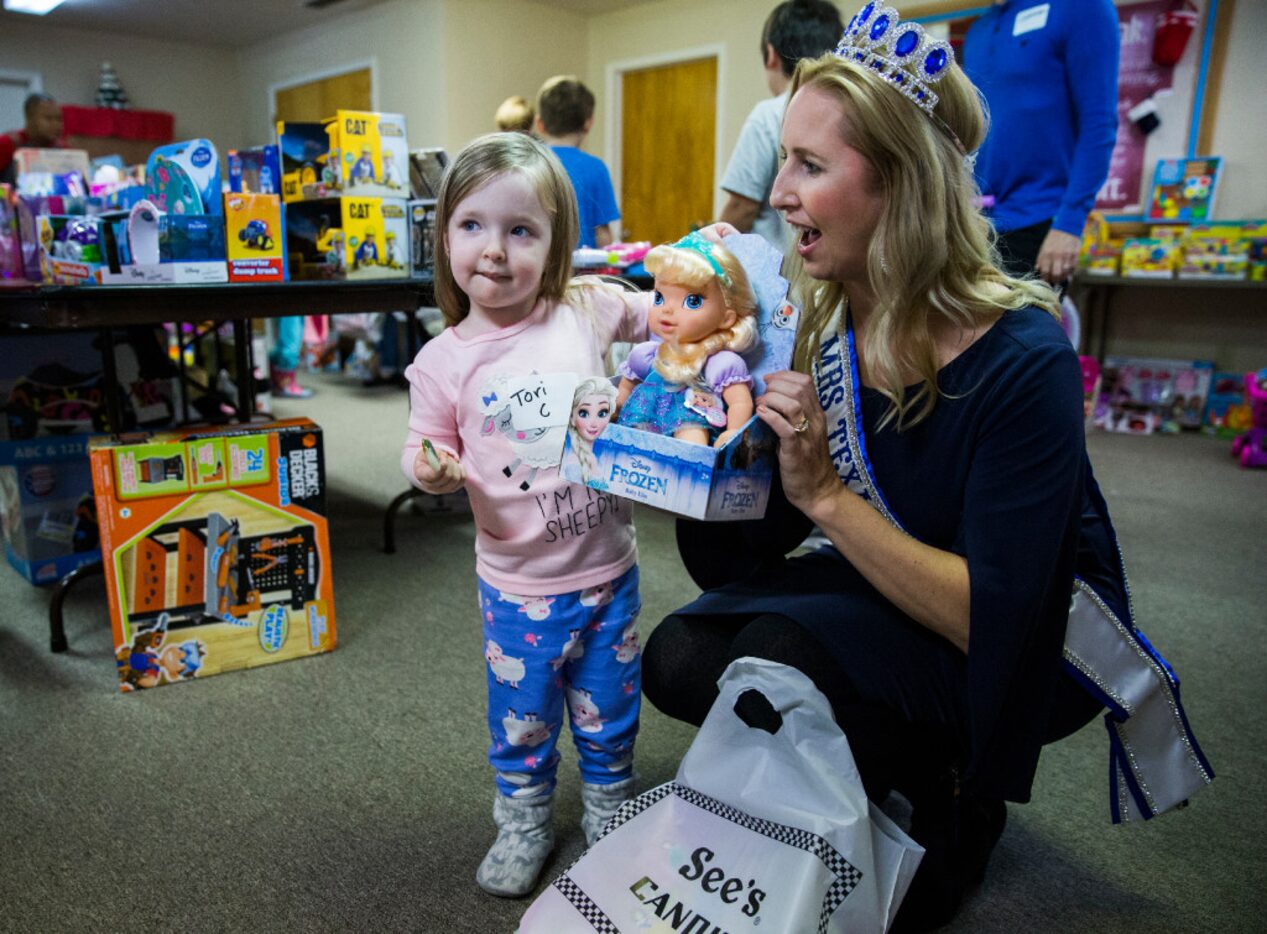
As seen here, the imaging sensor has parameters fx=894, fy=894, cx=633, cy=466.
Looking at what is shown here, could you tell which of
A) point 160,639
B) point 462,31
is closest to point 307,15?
point 462,31

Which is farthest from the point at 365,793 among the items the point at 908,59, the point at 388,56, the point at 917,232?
the point at 388,56

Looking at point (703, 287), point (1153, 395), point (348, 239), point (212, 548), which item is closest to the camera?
point (703, 287)

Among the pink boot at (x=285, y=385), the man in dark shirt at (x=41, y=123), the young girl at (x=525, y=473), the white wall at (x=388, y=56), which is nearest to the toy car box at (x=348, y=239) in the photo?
the young girl at (x=525, y=473)

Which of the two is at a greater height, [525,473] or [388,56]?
[388,56]

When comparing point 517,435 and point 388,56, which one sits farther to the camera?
point 388,56

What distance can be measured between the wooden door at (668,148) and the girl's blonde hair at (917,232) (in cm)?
494

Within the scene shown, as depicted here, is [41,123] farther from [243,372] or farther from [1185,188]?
[1185,188]

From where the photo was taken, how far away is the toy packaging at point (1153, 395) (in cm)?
425

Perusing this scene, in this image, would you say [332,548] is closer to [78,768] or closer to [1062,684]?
[78,768]

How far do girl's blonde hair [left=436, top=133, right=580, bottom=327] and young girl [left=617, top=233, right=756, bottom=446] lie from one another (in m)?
0.18

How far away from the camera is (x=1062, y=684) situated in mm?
943

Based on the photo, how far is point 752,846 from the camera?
2.49 ft

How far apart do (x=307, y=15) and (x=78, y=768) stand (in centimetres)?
667

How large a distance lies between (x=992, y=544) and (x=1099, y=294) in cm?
448
